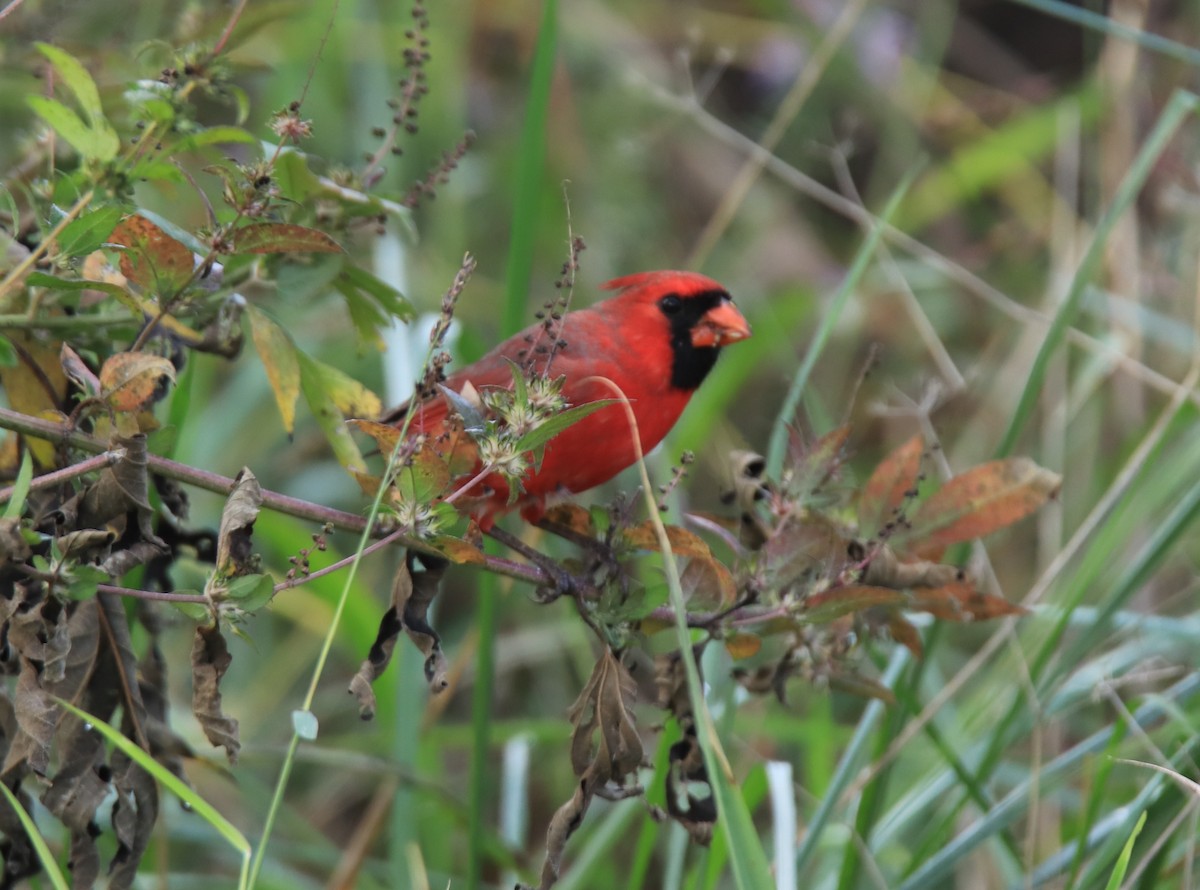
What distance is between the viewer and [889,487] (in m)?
1.30

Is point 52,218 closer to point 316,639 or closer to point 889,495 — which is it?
point 889,495

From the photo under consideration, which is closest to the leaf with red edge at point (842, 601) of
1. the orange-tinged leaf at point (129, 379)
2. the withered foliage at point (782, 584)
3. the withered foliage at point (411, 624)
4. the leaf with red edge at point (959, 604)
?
the withered foliage at point (782, 584)

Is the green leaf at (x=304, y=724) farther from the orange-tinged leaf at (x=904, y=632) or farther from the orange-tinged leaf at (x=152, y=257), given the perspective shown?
the orange-tinged leaf at (x=904, y=632)

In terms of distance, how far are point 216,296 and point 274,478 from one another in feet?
5.55

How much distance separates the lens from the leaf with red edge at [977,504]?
129 centimetres

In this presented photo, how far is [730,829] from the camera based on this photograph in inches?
39.5

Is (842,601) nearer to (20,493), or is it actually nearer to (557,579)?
(557,579)

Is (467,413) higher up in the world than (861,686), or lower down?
higher up

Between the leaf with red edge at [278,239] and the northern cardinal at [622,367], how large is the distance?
0.37 metres

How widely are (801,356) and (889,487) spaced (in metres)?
A: 2.19

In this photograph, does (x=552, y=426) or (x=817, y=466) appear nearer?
(x=552, y=426)

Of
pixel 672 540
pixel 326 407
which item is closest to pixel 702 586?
pixel 672 540

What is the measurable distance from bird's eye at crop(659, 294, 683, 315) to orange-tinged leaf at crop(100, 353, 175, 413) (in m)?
0.80

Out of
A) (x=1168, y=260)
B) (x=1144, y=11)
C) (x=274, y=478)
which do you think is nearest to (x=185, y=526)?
(x=274, y=478)
